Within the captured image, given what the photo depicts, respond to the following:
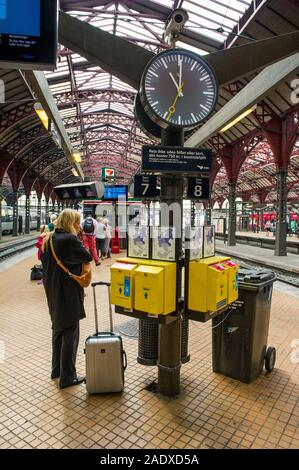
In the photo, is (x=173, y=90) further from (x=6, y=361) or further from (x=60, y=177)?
(x=60, y=177)

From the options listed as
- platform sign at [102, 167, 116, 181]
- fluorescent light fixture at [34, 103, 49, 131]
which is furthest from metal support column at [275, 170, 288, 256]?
fluorescent light fixture at [34, 103, 49, 131]

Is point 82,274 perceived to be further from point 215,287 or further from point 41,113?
point 41,113

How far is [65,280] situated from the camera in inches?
118

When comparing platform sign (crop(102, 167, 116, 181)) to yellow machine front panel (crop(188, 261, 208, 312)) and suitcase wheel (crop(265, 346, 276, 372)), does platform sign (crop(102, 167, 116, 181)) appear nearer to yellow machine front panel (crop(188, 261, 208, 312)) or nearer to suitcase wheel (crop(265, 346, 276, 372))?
suitcase wheel (crop(265, 346, 276, 372))

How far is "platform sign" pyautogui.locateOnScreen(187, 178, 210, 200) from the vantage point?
10.1 ft

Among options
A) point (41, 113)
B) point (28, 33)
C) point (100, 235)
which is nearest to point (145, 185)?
point (28, 33)

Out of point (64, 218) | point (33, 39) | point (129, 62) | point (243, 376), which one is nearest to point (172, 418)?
point (243, 376)

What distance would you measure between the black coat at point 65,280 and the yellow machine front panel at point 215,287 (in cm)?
115

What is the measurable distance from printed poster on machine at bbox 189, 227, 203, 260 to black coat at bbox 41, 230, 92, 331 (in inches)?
38.7

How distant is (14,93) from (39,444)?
1579 centimetres

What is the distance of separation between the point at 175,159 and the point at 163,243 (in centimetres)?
71

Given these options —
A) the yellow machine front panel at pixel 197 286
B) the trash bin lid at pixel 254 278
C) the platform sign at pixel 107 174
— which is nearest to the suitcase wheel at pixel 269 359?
the trash bin lid at pixel 254 278

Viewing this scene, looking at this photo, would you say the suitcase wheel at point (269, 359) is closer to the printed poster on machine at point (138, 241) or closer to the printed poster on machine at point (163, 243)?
the printed poster on machine at point (163, 243)

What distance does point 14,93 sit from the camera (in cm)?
1470
